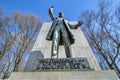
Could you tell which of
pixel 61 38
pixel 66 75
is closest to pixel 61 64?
pixel 66 75

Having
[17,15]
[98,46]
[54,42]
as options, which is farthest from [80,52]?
[17,15]

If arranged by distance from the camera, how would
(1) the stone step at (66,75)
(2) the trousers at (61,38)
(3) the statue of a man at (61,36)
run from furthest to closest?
(3) the statue of a man at (61,36) < (2) the trousers at (61,38) < (1) the stone step at (66,75)

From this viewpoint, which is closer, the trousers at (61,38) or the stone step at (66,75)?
the stone step at (66,75)

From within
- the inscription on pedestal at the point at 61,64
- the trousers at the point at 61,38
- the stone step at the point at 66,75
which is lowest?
the stone step at the point at 66,75

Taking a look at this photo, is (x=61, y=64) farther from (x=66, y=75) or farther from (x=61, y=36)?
(x=61, y=36)

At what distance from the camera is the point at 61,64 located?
551 centimetres

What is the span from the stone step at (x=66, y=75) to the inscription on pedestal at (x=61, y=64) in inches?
13.5

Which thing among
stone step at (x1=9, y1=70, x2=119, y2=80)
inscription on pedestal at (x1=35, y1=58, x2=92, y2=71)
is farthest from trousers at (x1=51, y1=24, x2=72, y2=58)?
stone step at (x1=9, y1=70, x2=119, y2=80)

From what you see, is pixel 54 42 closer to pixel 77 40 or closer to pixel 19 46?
pixel 77 40

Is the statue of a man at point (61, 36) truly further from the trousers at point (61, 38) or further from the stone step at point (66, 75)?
the stone step at point (66, 75)

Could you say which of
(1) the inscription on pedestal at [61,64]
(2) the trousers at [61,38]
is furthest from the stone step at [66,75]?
(2) the trousers at [61,38]

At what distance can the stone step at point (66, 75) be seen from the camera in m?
4.79

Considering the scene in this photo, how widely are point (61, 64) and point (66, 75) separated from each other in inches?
26.8

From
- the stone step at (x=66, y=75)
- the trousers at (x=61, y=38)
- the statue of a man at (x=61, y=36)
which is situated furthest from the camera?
the statue of a man at (x=61, y=36)
